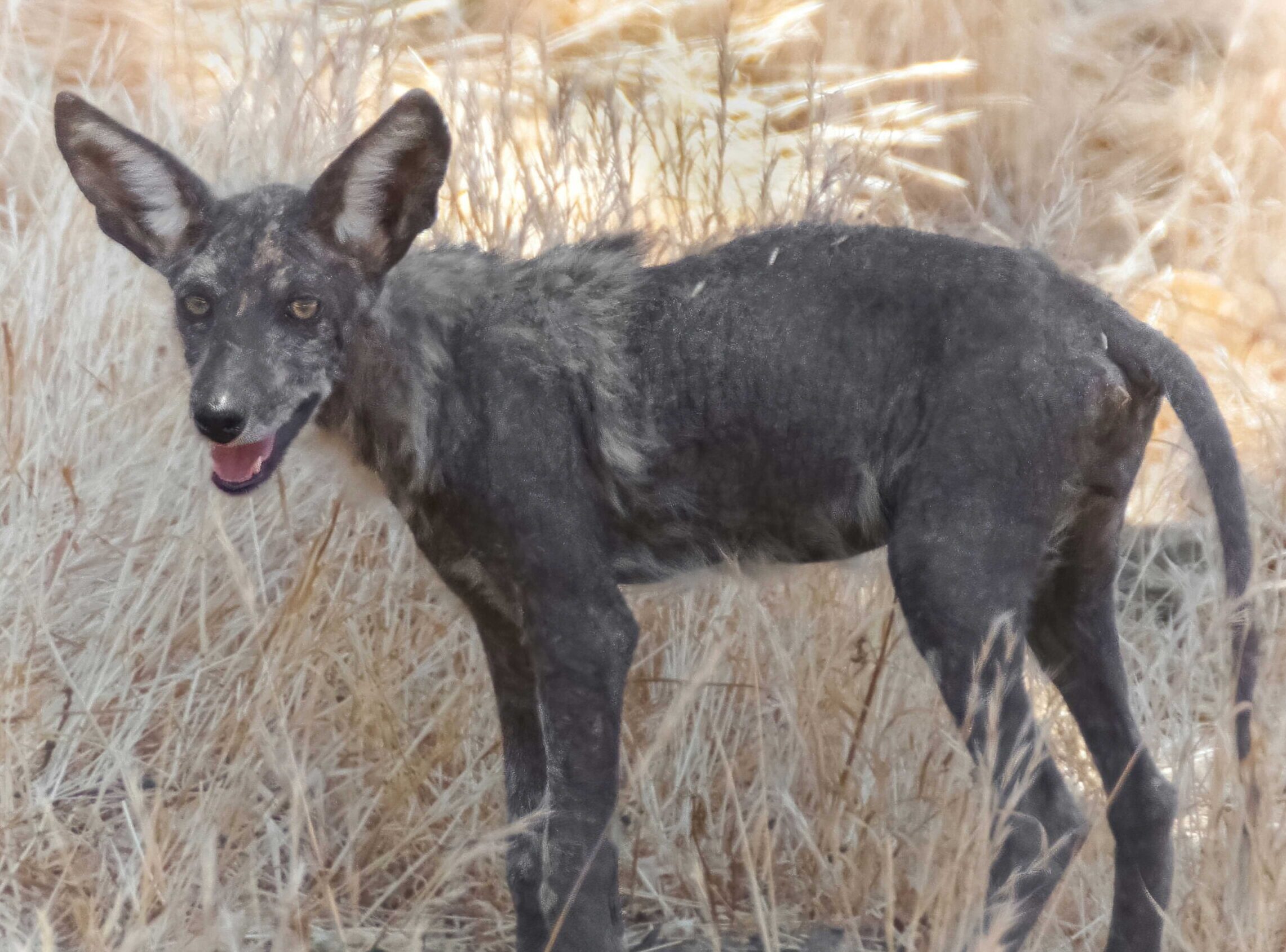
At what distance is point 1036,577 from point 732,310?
2.68 feet

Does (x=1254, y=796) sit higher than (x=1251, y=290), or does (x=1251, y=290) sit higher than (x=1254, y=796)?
(x=1254, y=796)

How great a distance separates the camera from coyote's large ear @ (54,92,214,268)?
306 cm

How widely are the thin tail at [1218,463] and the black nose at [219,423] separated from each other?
165cm

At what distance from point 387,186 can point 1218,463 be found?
1698mm

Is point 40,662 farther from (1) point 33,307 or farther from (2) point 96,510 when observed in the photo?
(1) point 33,307

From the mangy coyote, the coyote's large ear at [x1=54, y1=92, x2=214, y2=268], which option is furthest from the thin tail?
the coyote's large ear at [x1=54, y1=92, x2=214, y2=268]

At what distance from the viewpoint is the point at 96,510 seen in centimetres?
411

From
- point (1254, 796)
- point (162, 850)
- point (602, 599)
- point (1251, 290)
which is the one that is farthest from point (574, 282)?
point (1251, 290)

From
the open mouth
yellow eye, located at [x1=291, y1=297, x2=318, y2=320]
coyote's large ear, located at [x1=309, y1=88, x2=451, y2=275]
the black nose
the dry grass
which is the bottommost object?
the dry grass

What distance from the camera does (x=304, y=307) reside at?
2934 mm

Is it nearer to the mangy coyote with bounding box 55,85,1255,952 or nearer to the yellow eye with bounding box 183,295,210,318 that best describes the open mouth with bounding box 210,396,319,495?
the mangy coyote with bounding box 55,85,1255,952

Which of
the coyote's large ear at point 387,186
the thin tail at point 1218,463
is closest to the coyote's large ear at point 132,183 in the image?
the coyote's large ear at point 387,186

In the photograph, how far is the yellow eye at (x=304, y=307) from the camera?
2.93 m

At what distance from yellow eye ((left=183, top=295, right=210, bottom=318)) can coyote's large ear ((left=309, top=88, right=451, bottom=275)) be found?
27 cm
